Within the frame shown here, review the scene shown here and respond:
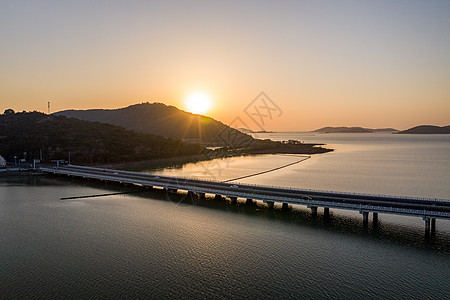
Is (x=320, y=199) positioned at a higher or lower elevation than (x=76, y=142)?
lower

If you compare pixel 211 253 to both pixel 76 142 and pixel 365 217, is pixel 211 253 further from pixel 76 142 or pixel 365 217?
pixel 76 142

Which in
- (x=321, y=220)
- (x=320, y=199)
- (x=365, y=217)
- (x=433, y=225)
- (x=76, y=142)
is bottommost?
(x=321, y=220)

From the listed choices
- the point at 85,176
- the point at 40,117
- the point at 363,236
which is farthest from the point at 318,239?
the point at 40,117

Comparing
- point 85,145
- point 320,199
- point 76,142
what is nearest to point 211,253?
point 320,199

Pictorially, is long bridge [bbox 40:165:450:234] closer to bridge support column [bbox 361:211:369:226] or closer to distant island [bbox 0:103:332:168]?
bridge support column [bbox 361:211:369:226]

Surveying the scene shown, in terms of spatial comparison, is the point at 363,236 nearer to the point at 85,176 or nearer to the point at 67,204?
the point at 67,204

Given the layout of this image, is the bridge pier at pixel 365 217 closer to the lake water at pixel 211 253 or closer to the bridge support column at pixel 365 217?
the bridge support column at pixel 365 217

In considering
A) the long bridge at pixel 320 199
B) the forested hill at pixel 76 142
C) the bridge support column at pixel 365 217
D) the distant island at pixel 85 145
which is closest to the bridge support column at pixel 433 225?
the long bridge at pixel 320 199
